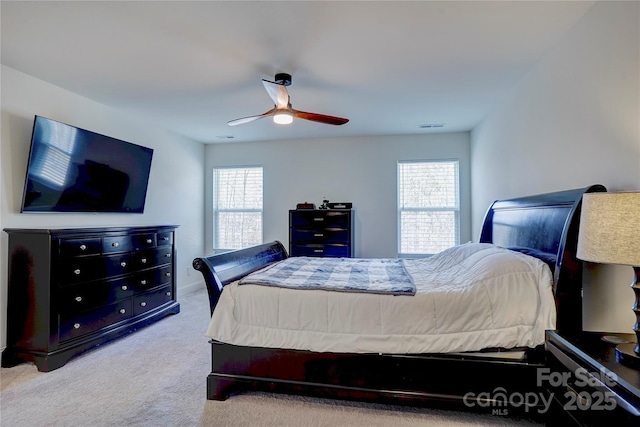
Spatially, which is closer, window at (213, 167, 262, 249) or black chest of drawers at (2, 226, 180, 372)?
black chest of drawers at (2, 226, 180, 372)

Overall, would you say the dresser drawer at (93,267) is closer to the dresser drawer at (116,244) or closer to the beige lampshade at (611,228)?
the dresser drawer at (116,244)

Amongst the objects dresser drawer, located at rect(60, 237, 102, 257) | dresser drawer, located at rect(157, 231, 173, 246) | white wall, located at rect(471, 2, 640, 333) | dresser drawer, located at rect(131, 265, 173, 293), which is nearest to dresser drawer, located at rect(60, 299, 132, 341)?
dresser drawer, located at rect(131, 265, 173, 293)

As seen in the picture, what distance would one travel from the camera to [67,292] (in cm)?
262

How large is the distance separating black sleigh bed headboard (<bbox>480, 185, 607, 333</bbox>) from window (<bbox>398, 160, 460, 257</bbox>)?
198 centimetres

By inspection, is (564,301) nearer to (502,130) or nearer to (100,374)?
(502,130)

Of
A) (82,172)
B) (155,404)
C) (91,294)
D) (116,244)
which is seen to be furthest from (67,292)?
(155,404)

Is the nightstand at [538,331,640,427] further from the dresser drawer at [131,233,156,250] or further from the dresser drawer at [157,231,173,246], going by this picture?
the dresser drawer at [157,231,173,246]

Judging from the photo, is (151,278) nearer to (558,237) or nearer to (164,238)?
(164,238)

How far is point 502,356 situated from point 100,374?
2.90m

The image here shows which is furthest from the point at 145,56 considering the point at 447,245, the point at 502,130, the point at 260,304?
the point at 447,245

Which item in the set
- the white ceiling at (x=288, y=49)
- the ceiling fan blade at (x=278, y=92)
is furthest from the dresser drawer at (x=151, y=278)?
the ceiling fan blade at (x=278, y=92)

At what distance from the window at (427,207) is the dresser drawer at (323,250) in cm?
98

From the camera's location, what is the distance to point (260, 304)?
200 cm

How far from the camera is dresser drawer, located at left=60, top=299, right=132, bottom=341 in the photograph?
2598 millimetres
